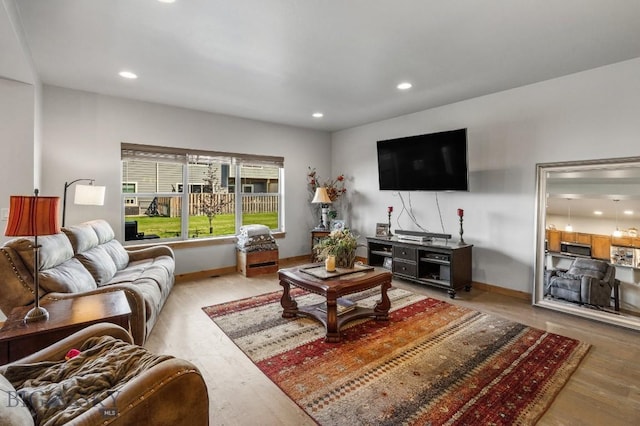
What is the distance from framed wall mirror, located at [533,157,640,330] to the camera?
3.16 meters

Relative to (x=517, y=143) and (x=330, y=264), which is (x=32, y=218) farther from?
(x=517, y=143)

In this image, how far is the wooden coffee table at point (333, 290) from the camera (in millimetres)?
2764

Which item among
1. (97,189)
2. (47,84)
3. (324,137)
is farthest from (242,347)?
(324,137)

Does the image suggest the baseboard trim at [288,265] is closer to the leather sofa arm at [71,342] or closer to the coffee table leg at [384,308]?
the coffee table leg at [384,308]

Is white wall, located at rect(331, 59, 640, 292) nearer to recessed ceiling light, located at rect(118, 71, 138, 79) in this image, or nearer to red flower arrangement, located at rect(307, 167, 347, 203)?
red flower arrangement, located at rect(307, 167, 347, 203)

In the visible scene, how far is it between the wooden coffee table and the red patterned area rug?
10cm

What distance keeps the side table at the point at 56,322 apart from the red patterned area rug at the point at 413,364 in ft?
3.53

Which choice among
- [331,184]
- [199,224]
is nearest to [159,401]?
[199,224]

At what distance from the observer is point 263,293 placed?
4074 mm

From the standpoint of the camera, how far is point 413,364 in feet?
7.80

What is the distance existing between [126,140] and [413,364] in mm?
4340

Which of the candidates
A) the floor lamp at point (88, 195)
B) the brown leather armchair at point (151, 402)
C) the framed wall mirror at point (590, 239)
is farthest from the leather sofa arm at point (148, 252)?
the framed wall mirror at point (590, 239)

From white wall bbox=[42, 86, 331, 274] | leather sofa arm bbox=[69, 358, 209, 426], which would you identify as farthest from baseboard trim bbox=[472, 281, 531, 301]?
leather sofa arm bbox=[69, 358, 209, 426]

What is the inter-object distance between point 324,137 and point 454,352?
4.75m
